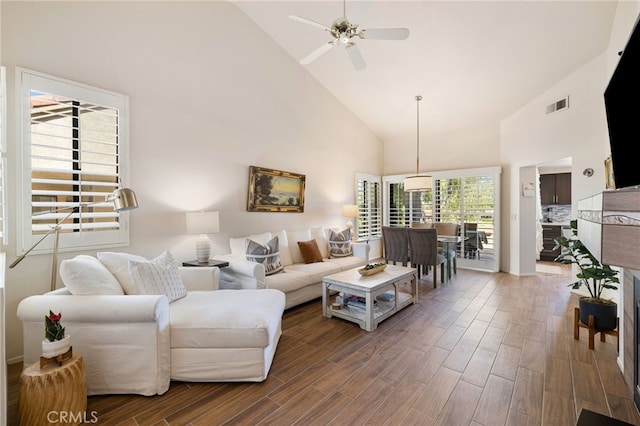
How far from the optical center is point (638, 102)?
4.30 feet

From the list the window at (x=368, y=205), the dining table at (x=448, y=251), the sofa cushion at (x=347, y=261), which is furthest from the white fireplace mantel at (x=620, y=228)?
the window at (x=368, y=205)

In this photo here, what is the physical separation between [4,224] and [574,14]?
5.91 metres

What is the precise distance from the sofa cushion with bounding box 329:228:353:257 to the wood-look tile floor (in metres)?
1.54

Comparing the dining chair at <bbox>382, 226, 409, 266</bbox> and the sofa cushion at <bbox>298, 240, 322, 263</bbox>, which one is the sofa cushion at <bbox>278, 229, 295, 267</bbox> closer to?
the sofa cushion at <bbox>298, 240, 322, 263</bbox>

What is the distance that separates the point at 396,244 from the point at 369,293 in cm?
199

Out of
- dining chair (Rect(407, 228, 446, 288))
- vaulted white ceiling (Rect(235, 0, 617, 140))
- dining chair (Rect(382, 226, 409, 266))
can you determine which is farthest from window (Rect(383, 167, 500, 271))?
dining chair (Rect(382, 226, 409, 266))

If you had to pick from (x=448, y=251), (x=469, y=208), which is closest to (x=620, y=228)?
(x=448, y=251)

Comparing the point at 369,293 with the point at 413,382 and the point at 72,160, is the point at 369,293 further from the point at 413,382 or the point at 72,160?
the point at 72,160

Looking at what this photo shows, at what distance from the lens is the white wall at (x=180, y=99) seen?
241cm

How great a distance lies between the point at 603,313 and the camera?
2.51m

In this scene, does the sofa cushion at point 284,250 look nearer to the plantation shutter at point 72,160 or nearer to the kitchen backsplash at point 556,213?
the plantation shutter at point 72,160

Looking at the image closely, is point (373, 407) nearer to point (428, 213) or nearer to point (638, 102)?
point (638, 102)

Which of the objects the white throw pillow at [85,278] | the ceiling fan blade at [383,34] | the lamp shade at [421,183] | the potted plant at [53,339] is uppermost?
the ceiling fan blade at [383,34]

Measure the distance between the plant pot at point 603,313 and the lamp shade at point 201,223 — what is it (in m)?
3.87
